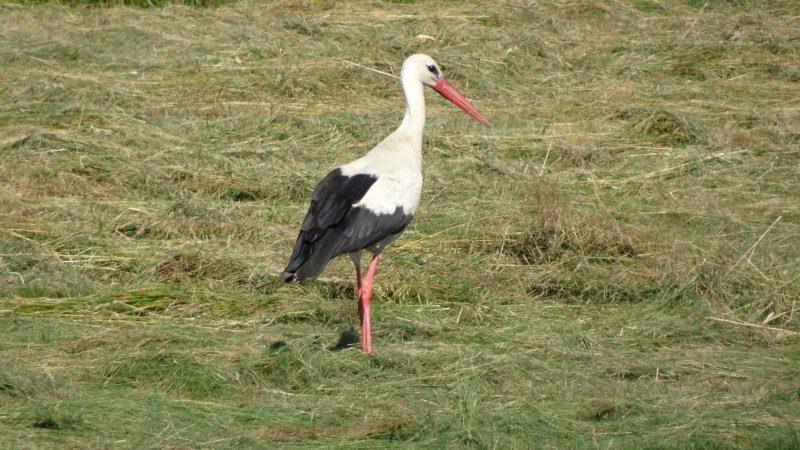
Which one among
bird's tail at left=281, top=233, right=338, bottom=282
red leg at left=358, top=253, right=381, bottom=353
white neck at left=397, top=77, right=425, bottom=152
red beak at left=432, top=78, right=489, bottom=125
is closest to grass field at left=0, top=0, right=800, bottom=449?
red leg at left=358, top=253, right=381, bottom=353

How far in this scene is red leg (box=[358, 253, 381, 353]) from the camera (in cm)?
636

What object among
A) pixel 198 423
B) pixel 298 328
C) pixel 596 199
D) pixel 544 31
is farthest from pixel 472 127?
pixel 198 423

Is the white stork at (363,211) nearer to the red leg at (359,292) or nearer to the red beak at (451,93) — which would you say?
the red leg at (359,292)

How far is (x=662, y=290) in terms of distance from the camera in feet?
23.3

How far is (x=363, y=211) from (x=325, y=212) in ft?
0.67

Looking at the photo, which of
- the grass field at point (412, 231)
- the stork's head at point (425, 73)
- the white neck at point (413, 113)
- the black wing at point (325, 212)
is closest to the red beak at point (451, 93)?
the stork's head at point (425, 73)

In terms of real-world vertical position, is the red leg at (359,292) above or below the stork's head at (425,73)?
below

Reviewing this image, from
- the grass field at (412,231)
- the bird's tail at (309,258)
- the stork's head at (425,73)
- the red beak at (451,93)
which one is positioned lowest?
the grass field at (412,231)

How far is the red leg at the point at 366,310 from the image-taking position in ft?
20.9

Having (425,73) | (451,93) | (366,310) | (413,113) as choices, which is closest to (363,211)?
(366,310)

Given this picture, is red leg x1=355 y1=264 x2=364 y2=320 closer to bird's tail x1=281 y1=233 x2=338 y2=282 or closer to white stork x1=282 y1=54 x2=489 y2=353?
white stork x1=282 y1=54 x2=489 y2=353

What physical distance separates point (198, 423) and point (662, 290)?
2924 millimetres

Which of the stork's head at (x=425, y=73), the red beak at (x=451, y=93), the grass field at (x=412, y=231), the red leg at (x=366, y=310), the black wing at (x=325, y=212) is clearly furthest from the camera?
the red beak at (x=451, y=93)

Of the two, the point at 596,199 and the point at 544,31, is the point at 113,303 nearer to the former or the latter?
the point at 596,199
